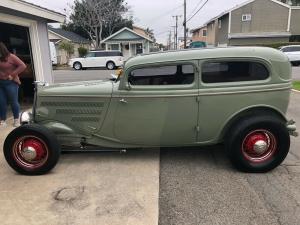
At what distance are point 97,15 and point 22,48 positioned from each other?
115ft

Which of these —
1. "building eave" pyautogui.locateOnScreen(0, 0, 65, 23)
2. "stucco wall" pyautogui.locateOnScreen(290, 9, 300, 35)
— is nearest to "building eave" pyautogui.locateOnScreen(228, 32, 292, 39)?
"stucco wall" pyautogui.locateOnScreen(290, 9, 300, 35)

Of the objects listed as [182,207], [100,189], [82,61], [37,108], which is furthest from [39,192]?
[82,61]

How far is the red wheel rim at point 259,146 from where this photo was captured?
14.9 feet

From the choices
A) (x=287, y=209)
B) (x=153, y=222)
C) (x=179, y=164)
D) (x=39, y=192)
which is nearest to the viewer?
(x=153, y=222)

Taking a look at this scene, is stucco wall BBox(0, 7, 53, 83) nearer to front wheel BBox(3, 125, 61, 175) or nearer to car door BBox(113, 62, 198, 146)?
front wheel BBox(3, 125, 61, 175)

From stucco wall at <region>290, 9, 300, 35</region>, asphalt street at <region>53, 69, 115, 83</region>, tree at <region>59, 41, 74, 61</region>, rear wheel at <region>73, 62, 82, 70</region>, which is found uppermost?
stucco wall at <region>290, 9, 300, 35</region>

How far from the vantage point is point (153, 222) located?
333 cm

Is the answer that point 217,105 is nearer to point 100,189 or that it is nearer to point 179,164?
point 179,164

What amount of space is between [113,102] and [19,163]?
1546mm

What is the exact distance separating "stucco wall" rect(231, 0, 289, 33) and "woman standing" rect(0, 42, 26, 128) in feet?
122

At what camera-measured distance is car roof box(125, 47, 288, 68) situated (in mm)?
4516

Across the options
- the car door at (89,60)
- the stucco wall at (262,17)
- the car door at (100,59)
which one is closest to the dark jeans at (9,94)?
the car door at (100,59)

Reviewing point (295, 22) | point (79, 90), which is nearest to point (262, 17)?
point (295, 22)

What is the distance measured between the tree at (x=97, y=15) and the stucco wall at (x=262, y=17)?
16497 millimetres
